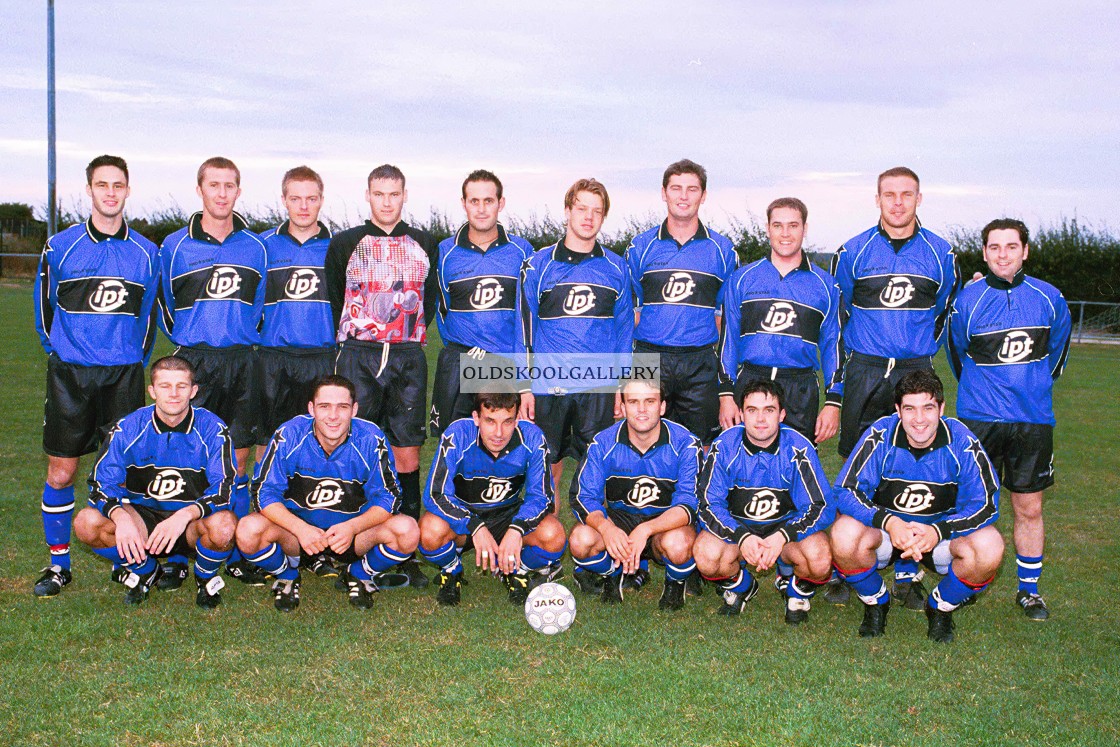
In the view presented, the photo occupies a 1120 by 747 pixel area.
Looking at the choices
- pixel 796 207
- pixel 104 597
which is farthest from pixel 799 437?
→ pixel 104 597

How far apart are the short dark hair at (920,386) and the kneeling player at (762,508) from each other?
48 cm

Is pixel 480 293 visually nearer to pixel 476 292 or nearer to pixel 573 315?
pixel 476 292

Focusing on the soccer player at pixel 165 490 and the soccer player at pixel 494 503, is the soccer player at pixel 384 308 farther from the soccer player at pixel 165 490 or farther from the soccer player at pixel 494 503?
the soccer player at pixel 165 490

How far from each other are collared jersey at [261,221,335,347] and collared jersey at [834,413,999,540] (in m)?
2.75

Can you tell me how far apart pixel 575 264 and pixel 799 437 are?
1.45 m

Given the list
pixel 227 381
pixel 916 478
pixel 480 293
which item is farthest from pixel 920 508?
pixel 227 381

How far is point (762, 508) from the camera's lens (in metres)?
4.52

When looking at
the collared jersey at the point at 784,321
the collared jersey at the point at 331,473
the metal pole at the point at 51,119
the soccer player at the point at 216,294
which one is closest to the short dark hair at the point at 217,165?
the soccer player at the point at 216,294

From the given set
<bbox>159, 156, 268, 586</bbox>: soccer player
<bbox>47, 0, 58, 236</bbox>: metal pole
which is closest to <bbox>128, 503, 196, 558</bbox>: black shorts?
<bbox>159, 156, 268, 586</bbox>: soccer player

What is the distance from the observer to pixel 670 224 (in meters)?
5.26

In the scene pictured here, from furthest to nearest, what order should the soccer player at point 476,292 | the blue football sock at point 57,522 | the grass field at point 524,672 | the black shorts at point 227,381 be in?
the soccer player at point 476,292 < the black shorts at point 227,381 < the blue football sock at point 57,522 < the grass field at point 524,672

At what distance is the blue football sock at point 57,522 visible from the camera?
4.72 meters

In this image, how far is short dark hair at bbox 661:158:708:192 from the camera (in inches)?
203

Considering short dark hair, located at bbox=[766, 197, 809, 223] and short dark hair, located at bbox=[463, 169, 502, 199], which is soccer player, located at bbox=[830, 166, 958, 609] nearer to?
short dark hair, located at bbox=[766, 197, 809, 223]
